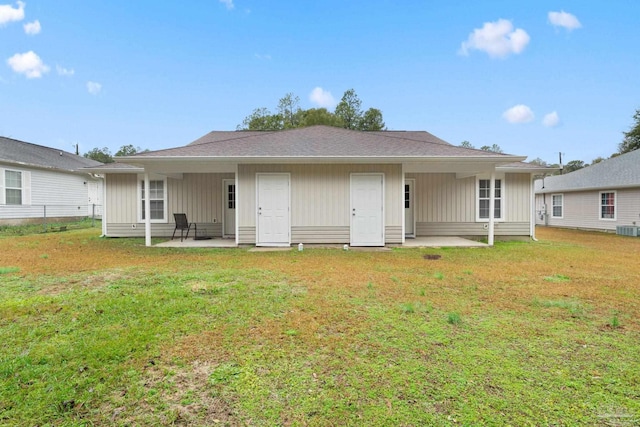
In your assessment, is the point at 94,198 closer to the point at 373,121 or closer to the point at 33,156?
the point at 33,156

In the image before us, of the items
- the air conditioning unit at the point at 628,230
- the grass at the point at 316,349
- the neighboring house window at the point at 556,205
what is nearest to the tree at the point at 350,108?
the neighboring house window at the point at 556,205

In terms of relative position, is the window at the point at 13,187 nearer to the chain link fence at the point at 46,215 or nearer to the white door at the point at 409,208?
the chain link fence at the point at 46,215

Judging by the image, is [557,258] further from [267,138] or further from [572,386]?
[267,138]

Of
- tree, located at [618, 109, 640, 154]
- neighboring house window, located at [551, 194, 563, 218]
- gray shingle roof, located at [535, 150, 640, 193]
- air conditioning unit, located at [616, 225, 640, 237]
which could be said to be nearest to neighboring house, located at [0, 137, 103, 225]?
air conditioning unit, located at [616, 225, 640, 237]

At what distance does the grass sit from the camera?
6.11 feet

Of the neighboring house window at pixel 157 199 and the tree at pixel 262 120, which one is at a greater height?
the tree at pixel 262 120

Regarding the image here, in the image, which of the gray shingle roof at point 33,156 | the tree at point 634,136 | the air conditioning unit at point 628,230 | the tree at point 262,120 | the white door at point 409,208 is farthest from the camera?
the tree at point 262,120

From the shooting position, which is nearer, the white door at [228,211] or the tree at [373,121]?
the white door at [228,211]

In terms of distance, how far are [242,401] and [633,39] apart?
76.4 ft

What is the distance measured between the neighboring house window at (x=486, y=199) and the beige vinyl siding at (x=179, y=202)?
825 centimetres

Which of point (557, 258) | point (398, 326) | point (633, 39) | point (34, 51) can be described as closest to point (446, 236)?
point (557, 258)

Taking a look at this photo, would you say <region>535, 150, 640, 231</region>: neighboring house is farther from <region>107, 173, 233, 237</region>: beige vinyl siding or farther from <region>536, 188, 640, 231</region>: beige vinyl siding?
<region>107, 173, 233, 237</region>: beige vinyl siding

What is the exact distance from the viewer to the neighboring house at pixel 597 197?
1361 cm

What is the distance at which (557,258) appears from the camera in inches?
281
